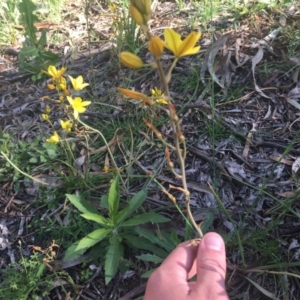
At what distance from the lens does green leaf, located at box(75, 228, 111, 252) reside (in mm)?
1541

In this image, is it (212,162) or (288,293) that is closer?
(288,293)

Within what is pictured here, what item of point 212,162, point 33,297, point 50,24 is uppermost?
point 50,24

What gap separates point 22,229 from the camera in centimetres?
189

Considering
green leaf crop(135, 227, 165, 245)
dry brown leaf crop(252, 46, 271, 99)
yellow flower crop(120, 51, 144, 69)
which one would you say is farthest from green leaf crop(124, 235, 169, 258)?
dry brown leaf crop(252, 46, 271, 99)

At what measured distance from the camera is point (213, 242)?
1.10 metres

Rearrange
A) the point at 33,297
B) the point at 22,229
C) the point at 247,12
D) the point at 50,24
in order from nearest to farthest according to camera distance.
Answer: the point at 33,297 → the point at 22,229 → the point at 247,12 → the point at 50,24

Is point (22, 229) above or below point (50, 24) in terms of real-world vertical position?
below

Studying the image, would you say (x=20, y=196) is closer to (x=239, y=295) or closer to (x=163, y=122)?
(x=163, y=122)

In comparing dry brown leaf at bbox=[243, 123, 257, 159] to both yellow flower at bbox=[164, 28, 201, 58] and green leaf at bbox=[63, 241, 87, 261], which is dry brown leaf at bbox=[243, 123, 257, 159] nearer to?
green leaf at bbox=[63, 241, 87, 261]

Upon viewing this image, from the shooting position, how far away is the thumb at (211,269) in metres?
1.03

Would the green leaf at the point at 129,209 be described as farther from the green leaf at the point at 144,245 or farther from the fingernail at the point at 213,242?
the fingernail at the point at 213,242

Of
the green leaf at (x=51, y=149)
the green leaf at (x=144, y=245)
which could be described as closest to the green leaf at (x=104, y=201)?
the green leaf at (x=144, y=245)

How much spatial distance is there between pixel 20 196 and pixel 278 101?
4.07 feet

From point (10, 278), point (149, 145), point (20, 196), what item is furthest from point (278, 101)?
point (10, 278)
